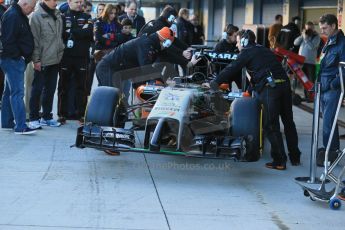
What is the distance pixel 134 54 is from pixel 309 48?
7093mm

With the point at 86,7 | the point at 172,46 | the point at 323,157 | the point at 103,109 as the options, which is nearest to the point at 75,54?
the point at 172,46

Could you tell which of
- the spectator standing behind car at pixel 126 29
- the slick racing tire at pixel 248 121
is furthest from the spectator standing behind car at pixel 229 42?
the slick racing tire at pixel 248 121

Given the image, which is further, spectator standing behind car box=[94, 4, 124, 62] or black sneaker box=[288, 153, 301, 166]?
spectator standing behind car box=[94, 4, 124, 62]

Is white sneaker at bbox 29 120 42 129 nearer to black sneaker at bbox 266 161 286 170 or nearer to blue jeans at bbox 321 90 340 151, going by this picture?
black sneaker at bbox 266 161 286 170

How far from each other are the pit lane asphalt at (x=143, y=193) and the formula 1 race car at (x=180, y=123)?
366mm

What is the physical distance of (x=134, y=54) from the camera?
902 cm

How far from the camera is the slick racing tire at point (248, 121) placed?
23.1 feet

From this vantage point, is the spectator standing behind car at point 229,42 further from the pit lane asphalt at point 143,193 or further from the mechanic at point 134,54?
the pit lane asphalt at point 143,193

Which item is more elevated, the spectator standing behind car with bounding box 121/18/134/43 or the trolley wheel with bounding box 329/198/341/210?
the spectator standing behind car with bounding box 121/18/134/43

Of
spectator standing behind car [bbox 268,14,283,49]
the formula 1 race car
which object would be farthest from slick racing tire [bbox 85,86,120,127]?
spectator standing behind car [bbox 268,14,283,49]

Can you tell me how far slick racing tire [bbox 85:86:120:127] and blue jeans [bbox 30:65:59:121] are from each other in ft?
7.02

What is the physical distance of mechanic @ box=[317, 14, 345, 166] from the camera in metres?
7.88

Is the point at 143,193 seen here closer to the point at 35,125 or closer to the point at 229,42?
the point at 35,125

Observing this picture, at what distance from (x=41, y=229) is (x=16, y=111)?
13.2 ft
